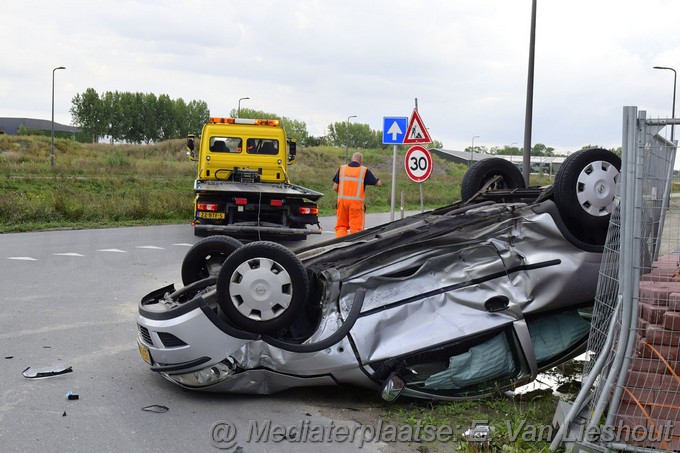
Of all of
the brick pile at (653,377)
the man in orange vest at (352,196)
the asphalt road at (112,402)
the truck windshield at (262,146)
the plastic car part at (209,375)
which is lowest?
the asphalt road at (112,402)

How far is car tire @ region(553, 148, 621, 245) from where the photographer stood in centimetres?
554

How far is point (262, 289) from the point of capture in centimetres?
520

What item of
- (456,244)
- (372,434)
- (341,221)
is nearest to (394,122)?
(341,221)

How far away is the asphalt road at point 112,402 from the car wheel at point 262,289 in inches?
23.7

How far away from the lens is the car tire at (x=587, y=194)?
5.54m

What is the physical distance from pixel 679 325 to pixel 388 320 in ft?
5.91

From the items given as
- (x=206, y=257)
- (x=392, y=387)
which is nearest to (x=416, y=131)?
(x=206, y=257)

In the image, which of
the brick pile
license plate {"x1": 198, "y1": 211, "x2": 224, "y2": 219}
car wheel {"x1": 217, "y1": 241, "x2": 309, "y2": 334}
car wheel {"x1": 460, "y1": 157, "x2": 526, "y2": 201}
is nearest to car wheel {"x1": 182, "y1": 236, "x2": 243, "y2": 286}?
car wheel {"x1": 217, "y1": 241, "x2": 309, "y2": 334}

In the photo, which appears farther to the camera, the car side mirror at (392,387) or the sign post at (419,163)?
the sign post at (419,163)

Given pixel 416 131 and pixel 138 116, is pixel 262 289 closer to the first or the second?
pixel 416 131

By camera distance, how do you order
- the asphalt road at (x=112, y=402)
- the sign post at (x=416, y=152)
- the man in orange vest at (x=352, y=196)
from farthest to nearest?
the sign post at (x=416, y=152) < the man in orange vest at (x=352, y=196) < the asphalt road at (x=112, y=402)

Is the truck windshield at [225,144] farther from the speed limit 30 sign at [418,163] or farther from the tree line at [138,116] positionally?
the tree line at [138,116]

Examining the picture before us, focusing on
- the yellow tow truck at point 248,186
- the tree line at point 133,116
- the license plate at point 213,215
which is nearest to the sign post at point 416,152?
the yellow tow truck at point 248,186

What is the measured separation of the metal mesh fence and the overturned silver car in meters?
0.97
